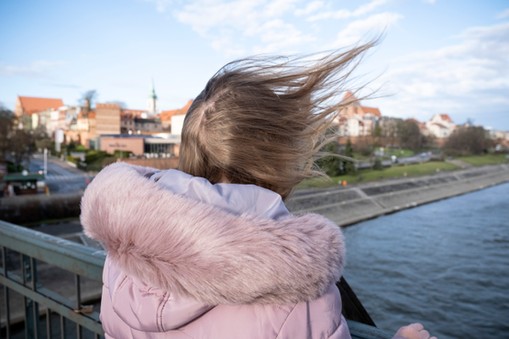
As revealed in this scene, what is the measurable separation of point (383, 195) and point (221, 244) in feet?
111

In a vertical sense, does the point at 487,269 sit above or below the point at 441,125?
below

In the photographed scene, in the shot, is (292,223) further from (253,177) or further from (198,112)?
(198,112)

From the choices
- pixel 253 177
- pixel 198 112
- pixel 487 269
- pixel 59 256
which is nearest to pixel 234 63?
pixel 198 112

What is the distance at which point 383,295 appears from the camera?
15.1m

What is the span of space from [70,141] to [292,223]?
160 ft

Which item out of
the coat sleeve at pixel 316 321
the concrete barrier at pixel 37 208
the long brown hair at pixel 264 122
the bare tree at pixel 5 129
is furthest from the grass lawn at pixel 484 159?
the coat sleeve at pixel 316 321

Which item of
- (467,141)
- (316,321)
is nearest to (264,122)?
(316,321)

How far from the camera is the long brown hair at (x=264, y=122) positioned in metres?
0.97

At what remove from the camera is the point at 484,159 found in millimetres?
62781

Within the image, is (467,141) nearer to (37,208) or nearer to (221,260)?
(37,208)

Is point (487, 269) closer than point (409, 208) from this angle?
Yes

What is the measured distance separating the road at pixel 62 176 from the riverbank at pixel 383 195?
1429cm

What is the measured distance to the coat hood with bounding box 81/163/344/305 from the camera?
2.43 feet

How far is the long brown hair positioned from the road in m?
25.8
